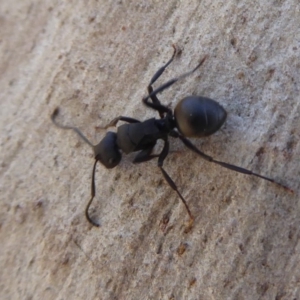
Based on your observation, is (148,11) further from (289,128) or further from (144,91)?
(289,128)

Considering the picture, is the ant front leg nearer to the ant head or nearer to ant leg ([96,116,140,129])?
ant leg ([96,116,140,129])

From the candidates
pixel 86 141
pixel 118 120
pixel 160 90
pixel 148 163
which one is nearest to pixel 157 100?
pixel 160 90

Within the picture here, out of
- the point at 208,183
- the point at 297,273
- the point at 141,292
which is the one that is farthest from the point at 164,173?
the point at 297,273

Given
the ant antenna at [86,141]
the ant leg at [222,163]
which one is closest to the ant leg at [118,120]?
the ant antenna at [86,141]

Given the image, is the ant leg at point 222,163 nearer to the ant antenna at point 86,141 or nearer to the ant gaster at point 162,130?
the ant gaster at point 162,130

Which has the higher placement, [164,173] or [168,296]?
[164,173]

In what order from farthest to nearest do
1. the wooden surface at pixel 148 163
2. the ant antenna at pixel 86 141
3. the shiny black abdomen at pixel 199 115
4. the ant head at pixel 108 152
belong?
the ant head at pixel 108 152 < the ant antenna at pixel 86 141 < the shiny black abdomen at pixel 199 115 < the wooden surface at pixel 148 163
